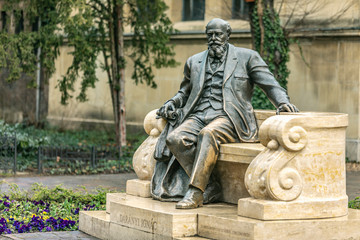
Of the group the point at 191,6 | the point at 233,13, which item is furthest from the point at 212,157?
the point at 191,6

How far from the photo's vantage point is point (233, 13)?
21.0 metres

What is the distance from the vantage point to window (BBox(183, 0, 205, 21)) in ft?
73.1

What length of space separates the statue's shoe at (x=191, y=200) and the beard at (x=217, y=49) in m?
1.53

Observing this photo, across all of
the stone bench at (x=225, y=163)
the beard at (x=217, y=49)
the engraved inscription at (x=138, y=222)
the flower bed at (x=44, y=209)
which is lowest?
the flower bed at (x=44, y=209)

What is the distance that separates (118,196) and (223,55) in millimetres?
1917

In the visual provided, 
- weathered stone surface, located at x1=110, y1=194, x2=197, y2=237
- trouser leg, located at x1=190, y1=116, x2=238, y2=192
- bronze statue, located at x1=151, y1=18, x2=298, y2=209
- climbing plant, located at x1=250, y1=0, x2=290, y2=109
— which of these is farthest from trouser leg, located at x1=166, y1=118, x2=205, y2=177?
climbing plant, located at x1=250, y1=0, x2=290, y2=109

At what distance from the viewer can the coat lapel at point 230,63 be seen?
8945 millimetres

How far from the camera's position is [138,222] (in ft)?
27.7

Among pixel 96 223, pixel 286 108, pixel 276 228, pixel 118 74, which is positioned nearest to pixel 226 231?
pixel 276 228

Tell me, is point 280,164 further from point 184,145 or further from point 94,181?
point 94,181

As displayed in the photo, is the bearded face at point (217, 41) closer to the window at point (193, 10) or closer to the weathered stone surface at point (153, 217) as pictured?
the weathered stone surface at point (153, 217)

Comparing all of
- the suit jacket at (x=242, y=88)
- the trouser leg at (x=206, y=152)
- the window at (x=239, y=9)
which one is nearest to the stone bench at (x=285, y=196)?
the trouser leg at (x=206, y=152)

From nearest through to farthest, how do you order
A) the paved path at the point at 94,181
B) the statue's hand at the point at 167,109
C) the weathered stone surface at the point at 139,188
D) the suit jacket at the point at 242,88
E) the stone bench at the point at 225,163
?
the stone bench at the point at 225,163 < the suit jacket at the point at 242,88 < the statue's hand at the point at 167,109 < the weathered stone surface at the point at 139,188 < the paved path at the point at 94,181

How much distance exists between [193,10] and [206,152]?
14.5 meters
